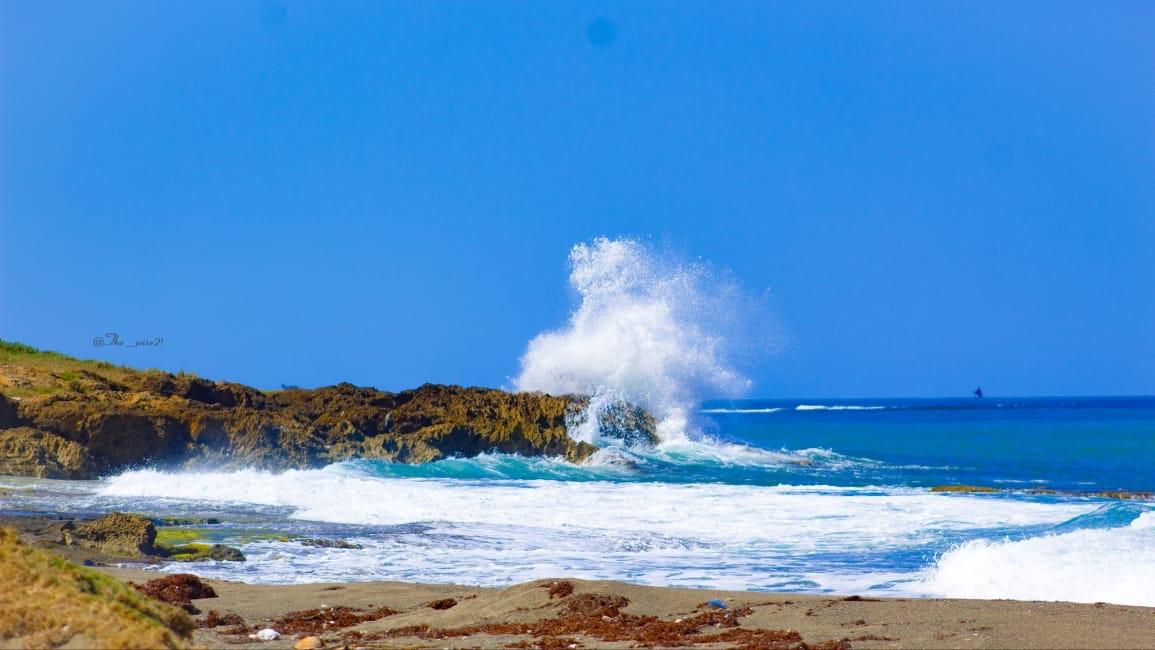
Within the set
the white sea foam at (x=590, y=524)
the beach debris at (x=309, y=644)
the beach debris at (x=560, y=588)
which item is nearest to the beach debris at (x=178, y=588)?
the white sea foam at (x=590, y=524)

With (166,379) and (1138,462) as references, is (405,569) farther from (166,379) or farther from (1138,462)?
(1138,462)

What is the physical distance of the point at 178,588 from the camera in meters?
8.70

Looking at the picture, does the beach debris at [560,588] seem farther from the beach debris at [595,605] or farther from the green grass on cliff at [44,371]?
the green grass on cliff at [44,371]

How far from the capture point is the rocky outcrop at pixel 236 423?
2170 cm

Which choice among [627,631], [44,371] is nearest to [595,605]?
[627,631]

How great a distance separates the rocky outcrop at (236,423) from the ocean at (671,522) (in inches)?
36.4

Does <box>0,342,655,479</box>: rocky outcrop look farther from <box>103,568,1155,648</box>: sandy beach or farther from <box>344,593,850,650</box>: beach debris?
<box>344,593,850,650</box>: beach debris

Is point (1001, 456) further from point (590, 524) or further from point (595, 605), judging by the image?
point (595, 605)

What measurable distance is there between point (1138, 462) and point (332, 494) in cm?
2460

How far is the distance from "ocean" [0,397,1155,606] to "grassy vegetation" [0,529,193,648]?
18.4ft

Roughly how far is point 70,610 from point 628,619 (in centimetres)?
435

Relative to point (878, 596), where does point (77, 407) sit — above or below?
above

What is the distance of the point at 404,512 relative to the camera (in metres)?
16.1

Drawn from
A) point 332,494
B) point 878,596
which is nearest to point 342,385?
point 332,494
